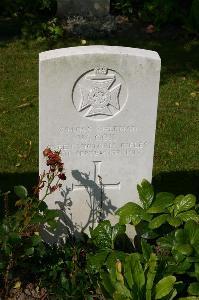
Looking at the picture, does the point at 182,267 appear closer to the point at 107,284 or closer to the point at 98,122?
the point at 107,284

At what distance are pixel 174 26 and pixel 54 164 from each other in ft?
20.2

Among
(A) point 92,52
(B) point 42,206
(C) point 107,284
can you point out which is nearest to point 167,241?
(C) point 107,284

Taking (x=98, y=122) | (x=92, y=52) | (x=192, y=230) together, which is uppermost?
(x=92, y=52)

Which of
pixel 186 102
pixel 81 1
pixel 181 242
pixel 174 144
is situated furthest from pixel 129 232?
pixel 81 1

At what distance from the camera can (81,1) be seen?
983 cm

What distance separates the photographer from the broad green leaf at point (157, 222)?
4570mm

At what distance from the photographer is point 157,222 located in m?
4.57

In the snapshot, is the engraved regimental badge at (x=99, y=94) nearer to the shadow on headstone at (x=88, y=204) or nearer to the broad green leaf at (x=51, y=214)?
the shadow on headstone at (x=88, y=204)

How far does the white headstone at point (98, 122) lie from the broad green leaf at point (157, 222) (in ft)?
1.50

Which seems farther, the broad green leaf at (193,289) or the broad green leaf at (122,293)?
the broad green leaf at (193,289)

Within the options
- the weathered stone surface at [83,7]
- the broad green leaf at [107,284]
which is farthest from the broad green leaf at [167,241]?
the weathered stone surface at [83,7]

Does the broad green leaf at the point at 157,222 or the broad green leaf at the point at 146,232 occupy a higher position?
the broad green leaf at the point at 157,222

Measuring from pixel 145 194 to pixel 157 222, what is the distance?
0.83 ft

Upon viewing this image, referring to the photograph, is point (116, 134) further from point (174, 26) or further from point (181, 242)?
point (174, 26)
